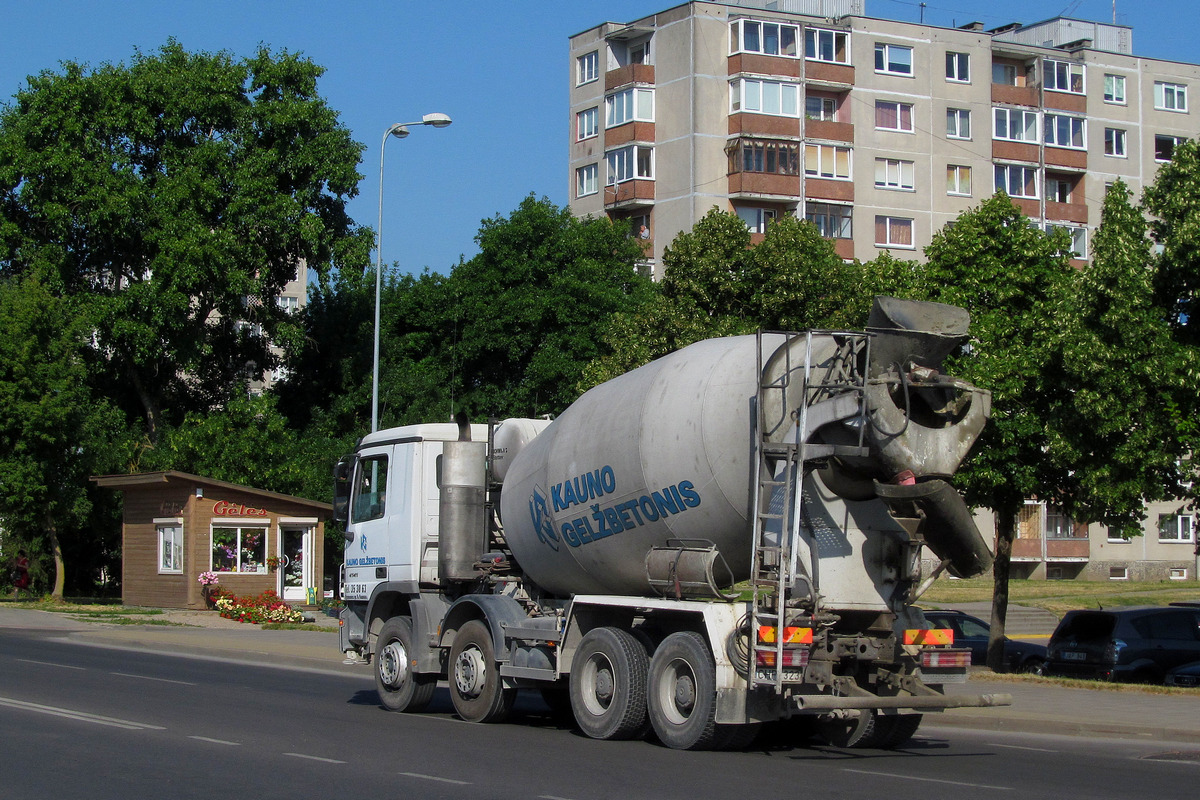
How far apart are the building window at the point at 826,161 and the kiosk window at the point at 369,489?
148ft

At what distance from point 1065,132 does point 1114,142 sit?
3538 mm

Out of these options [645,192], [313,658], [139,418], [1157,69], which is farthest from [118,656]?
[1157,69]

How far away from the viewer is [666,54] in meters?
58.8

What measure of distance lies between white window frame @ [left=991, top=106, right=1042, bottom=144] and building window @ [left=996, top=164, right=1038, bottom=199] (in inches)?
52.9

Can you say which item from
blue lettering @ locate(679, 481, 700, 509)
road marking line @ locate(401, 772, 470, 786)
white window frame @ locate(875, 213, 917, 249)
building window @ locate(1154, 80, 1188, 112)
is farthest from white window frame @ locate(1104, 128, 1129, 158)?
road marking line @ locate(401, 772, 470, 786)

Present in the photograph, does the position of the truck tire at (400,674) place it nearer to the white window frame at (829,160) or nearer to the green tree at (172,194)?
the green tree at (172,194)

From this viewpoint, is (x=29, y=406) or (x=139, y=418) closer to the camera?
(x=29, y=406)

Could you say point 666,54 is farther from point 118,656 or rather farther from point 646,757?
point 646,757

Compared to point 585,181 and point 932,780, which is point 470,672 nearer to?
point 932,780

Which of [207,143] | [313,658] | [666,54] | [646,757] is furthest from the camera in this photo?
[666,54]

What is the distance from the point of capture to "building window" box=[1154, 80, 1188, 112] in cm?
6762

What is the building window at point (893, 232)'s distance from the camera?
6078cm

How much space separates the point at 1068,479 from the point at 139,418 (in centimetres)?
3266

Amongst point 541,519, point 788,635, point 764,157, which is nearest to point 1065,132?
point 764,157
